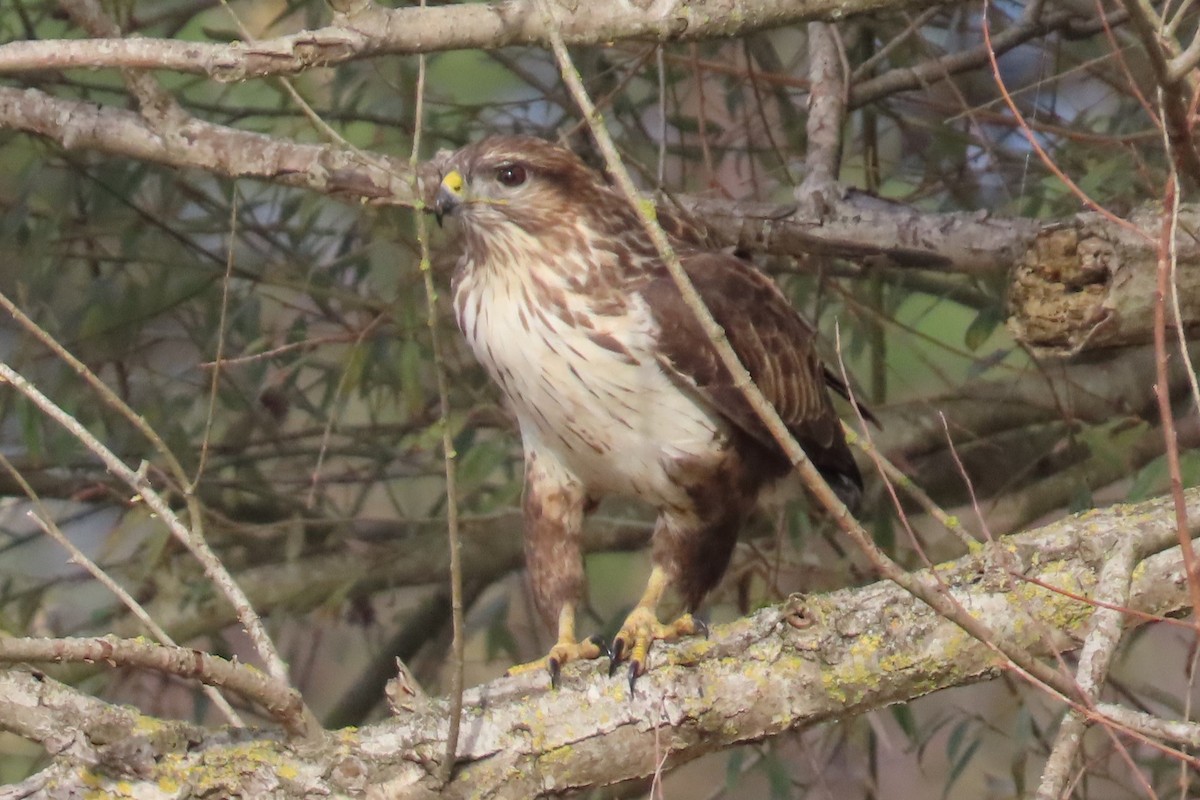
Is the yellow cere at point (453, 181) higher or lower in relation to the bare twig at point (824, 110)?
lower

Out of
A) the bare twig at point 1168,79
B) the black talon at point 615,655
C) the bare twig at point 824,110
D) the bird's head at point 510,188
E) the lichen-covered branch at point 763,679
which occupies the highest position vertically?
the bare twig at point 824,110

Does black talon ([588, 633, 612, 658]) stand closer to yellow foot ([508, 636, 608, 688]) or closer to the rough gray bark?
yellow foot ([508, 636, 608, 688])

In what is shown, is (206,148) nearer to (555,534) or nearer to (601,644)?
(555,534)

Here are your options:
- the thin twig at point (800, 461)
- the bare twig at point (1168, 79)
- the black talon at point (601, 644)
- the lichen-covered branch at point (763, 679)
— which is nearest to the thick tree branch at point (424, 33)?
the thin twig at point (800, 461)

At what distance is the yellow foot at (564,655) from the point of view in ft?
7.88

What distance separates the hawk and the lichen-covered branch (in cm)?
25

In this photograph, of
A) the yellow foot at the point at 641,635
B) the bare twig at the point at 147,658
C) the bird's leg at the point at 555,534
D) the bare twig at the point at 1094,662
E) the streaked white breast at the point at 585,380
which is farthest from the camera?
the bird's leg at the point at 555,534

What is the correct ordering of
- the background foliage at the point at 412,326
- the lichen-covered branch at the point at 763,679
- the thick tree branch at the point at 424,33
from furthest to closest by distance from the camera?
the background foliage at the point at 412,326 → the lichen-covered branch at the point at 763,679 → the thick tree branch at the point at 424,33

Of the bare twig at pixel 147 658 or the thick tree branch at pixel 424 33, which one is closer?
the bare twig at pixel 147 658

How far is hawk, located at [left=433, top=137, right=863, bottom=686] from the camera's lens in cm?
260

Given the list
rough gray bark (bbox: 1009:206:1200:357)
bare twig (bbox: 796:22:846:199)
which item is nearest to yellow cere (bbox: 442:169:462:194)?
bare twig (bbox: 796:22:846:199)

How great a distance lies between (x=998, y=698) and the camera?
17.0 feet

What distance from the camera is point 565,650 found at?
2.60 meters

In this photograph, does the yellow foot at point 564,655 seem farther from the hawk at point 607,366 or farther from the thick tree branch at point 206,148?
the thick tree branch at point 206,148
